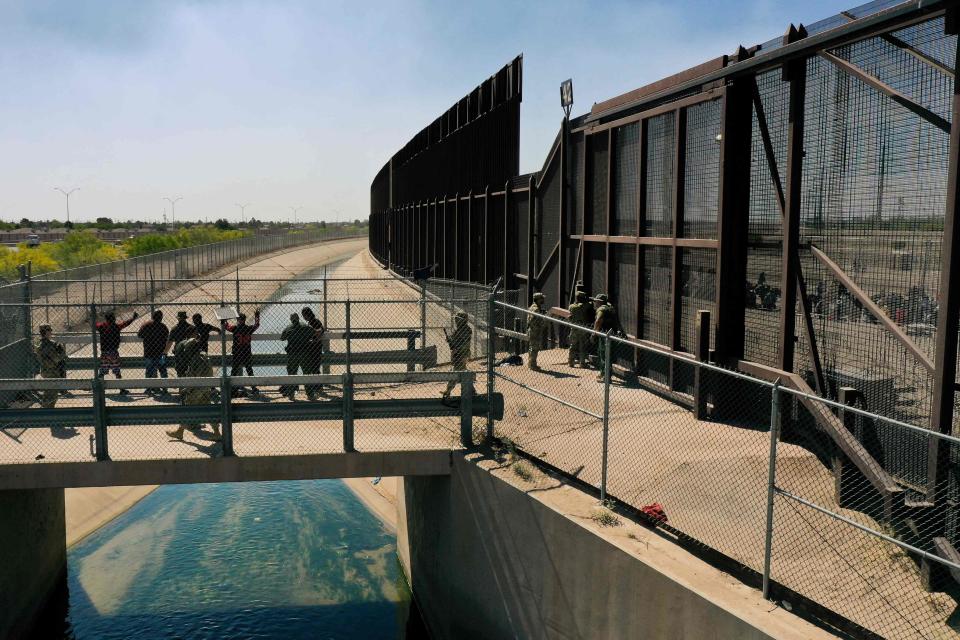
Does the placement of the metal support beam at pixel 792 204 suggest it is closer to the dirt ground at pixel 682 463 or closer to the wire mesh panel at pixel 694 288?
the dirt ground at pixel 682 463

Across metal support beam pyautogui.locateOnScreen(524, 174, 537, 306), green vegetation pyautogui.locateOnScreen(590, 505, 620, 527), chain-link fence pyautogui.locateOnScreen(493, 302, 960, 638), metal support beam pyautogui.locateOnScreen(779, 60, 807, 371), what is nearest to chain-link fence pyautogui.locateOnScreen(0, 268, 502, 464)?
chain-link fence pyautogui.locateOnScreen(493, 302, 960, 638)

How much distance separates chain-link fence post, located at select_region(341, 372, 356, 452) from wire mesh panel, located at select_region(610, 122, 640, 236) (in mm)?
5557

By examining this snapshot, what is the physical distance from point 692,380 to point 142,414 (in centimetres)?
727

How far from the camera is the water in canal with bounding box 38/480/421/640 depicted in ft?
42.7

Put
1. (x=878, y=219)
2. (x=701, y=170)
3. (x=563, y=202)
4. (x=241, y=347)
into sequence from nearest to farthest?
(x=878, y=219), (x=701, y=170), (x=241, y=347), (x=563, y=202)

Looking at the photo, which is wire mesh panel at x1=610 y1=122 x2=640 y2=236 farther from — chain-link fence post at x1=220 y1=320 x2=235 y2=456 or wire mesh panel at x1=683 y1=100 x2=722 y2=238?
chain-link fence post at x1=220 y1=320 x2=235 y2=456

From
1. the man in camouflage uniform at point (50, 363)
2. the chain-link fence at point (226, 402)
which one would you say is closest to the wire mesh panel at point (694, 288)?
the chain-link fence at point (226, 402)

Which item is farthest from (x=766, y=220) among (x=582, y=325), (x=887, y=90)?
(x=582, y=325)

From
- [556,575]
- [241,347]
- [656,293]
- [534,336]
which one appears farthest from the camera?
[534,336]

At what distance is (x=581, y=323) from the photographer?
1492 centimetres

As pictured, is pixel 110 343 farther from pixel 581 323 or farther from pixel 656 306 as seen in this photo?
pixel 656 306

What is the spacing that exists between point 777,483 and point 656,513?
4.32ft

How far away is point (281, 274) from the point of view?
2269 inches

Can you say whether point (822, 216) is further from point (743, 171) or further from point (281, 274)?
point (281, 274)
